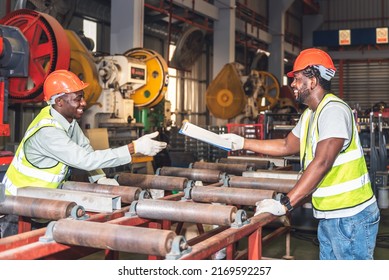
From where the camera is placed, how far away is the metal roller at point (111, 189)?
9.13 feet

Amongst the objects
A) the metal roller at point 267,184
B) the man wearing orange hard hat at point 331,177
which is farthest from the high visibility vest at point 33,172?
the man wearing orange hard hat at point 331,177

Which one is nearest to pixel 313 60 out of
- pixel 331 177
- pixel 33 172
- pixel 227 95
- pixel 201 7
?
pixel 331 177

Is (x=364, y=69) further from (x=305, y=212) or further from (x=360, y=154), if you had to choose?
(x=360, y=154)

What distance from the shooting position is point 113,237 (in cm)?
194

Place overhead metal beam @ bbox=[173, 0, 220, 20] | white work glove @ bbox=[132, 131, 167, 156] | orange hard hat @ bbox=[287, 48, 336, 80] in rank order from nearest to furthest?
orange hard hat @ bbox=[287, 48, 336, 80] → white work glove @ bbox=[132, 131, 167, 156] → overhead metal beam @ bbox=[173, 0, 220, 20]

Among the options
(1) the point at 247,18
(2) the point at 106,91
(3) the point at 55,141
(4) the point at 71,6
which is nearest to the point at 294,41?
(1) the point at 247,18

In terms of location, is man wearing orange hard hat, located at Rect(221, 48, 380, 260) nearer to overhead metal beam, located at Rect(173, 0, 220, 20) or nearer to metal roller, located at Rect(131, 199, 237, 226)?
metal roller, located at Rect(131, 199, 237, 226)

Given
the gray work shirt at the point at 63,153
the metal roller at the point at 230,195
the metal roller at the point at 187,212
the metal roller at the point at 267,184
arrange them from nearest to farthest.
Answer: 1. the metal roller at the point at 187,212
2. the metal roller at the point at 230,195
3. the gray work shirt at the point at 63,153
4. the metal roller at the point at 267,184

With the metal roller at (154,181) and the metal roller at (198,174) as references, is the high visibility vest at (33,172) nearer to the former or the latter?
the metal roller at (154,181)

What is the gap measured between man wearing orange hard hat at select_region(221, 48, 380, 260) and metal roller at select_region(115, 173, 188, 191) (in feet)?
2.73

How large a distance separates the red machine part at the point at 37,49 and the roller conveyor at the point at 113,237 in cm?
303

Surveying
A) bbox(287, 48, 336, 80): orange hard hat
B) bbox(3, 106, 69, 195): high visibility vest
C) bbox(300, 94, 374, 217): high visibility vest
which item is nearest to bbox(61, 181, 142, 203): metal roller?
bbox(3, 106, 69, 195): high visibility vest

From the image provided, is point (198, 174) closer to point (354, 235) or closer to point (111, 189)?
point (111, 189)

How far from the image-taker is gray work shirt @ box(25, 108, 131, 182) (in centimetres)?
286
